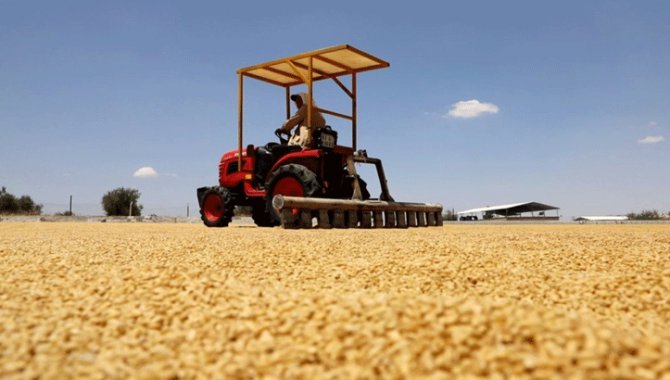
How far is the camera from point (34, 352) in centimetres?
205

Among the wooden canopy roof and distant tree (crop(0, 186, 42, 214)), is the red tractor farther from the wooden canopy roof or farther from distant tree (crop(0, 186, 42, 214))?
distant tree (crop(0, 186, 42, 214))

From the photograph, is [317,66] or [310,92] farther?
[317,66]

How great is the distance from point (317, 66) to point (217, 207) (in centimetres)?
359

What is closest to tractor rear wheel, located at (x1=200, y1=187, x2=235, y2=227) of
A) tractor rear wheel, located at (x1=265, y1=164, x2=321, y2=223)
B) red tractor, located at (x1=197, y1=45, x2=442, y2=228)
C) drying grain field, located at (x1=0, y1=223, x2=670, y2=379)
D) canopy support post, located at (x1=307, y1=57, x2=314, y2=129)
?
red tractor, located at (x1=197, y1=45, x2=442, y2=228)

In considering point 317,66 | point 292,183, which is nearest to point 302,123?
point 317,66

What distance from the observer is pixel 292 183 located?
8945 millimetres

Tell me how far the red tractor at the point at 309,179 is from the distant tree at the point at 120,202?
2288 cm

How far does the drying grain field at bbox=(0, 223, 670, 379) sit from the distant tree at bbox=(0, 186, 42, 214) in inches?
1221

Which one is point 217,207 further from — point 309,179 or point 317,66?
point 317,66

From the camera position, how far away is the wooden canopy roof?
8930 millimetres

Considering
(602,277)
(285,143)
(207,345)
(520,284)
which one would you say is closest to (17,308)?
(207,345)

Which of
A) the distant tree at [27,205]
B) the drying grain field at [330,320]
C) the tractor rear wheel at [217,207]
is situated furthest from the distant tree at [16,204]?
the drying grain field at [330,320]

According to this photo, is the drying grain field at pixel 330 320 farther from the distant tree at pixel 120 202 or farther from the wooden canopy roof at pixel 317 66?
the distant tree at pixel 120 202

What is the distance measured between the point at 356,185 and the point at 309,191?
3.46ft
